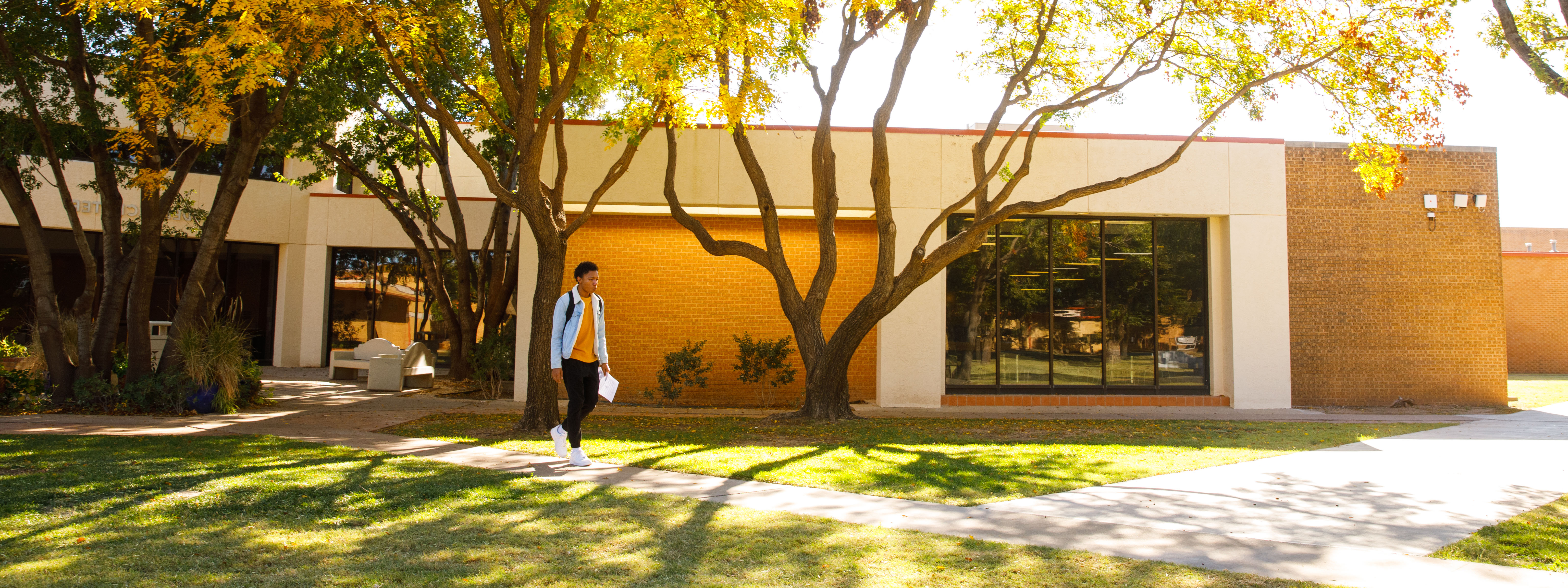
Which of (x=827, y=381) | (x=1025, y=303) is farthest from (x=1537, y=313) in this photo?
(x=827, y=381)

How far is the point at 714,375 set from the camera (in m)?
14.0

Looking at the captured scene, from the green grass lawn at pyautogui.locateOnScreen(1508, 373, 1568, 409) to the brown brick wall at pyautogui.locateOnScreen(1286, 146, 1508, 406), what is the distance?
1.12 metres

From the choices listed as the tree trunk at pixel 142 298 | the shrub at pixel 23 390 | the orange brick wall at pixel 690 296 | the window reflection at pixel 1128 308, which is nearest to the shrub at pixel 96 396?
the tree trunk at pixel 142 298

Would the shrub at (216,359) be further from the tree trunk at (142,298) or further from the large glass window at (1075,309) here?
the large glass window at (1075,309)

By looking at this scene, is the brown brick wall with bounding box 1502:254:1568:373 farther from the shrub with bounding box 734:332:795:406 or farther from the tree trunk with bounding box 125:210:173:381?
the tree trunk with bounding box 125:210:173:381

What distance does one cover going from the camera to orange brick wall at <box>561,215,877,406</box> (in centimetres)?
1390

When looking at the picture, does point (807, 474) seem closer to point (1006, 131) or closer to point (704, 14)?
point (704, 14)

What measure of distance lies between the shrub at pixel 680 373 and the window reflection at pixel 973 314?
3832 millimetres

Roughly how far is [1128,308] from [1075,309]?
840 mm

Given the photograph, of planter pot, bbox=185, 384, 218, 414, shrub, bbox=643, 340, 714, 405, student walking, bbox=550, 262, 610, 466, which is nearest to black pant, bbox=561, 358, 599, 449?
student walking, bbox=550, 262, 610, 466

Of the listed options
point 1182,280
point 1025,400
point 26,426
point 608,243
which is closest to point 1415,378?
point 1182,280

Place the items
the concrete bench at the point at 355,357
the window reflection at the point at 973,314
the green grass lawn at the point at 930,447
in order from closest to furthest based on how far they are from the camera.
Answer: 1. the green grass lawn at the point at 930,447
2. the window reflection at the point at 973,314
3. the concrete bench at the point at 355,357

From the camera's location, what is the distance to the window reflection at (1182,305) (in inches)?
548

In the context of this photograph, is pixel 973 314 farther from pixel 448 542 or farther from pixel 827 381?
pixel 448 542
